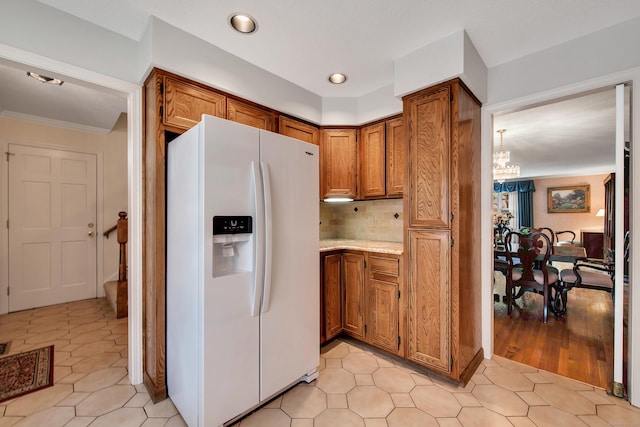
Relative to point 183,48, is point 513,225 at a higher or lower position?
lower

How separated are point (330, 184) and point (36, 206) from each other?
12.6ft

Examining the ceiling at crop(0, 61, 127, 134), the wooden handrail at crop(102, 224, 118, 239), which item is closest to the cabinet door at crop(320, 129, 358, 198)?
the ceiling at crop(0, 61, 127, 134)

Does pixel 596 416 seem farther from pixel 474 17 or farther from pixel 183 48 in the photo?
pixel 183 48

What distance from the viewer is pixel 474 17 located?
5.56ft

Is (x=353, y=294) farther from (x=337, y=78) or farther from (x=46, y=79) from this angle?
(x=46, y=79)

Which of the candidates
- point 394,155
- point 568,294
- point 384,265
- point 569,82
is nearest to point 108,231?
point 384,265

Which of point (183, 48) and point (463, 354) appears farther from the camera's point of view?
point (463, 354)

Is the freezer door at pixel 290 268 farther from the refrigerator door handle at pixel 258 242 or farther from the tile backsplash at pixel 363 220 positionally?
the tile backsplash at pixel 363 220

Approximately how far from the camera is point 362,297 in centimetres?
246

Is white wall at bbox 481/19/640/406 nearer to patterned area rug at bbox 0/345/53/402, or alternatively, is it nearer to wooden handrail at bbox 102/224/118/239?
patterned area rug at bbox 0/345/53/402

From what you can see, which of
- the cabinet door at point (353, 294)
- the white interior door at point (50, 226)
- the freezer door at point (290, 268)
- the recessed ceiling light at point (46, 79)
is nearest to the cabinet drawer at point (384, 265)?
the cabinet door at point (353, 294)

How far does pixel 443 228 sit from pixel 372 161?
3.68ft

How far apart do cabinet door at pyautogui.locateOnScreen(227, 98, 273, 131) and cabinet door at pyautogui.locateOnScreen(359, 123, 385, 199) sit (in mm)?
1024

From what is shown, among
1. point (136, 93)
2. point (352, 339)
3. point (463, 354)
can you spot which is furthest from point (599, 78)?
point (136, 93)
